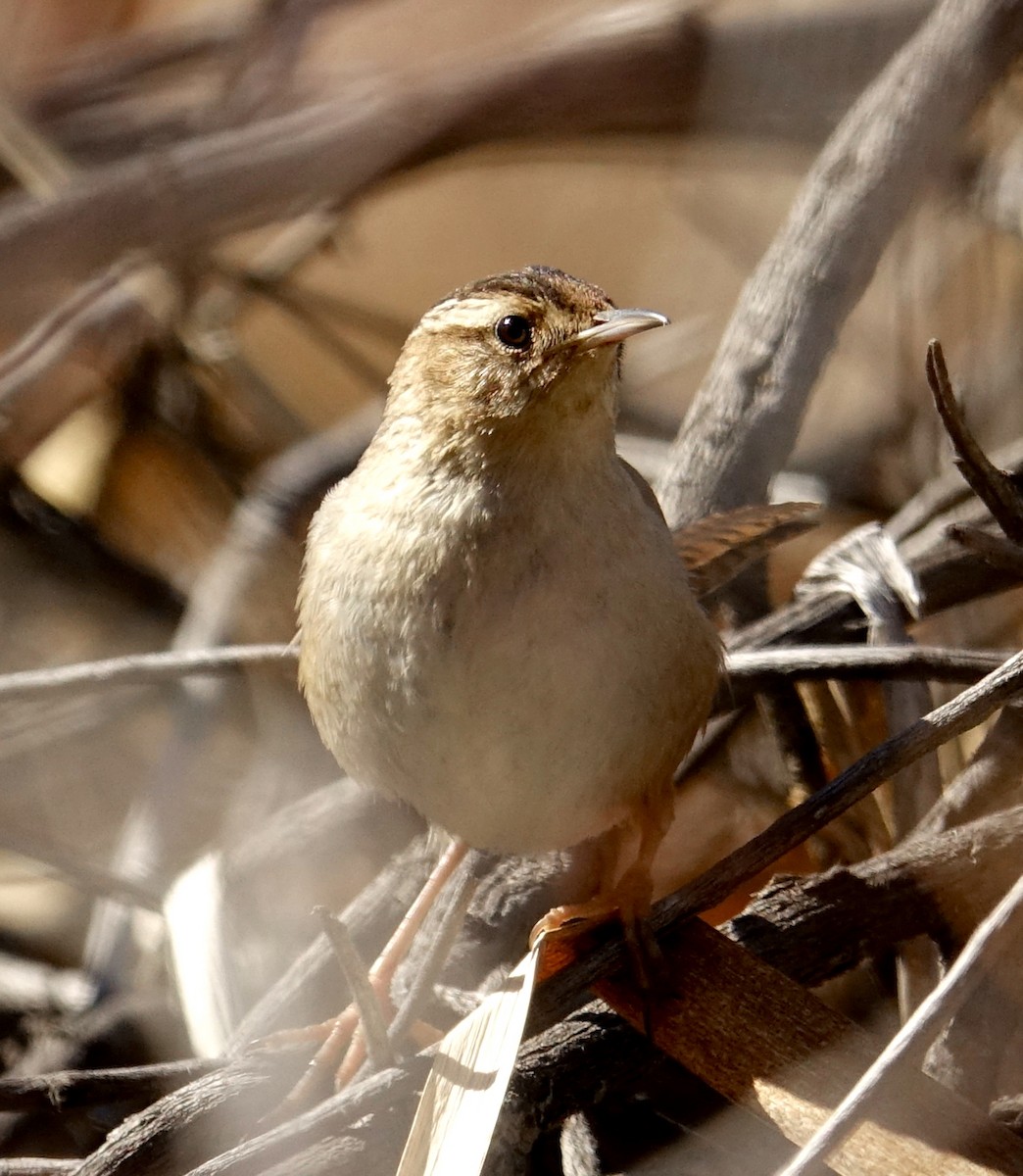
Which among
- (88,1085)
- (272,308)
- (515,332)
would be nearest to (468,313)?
(515,332)

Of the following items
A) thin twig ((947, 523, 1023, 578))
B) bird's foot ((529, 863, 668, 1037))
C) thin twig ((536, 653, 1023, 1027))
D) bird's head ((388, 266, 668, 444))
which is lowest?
bird's foot ((529, 863, 668, 1037))

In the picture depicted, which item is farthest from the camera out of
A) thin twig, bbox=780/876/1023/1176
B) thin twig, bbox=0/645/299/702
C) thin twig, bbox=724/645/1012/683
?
thin twig, bbox=0/645/299/702

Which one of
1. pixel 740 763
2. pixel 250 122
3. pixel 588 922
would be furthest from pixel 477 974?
pixel 250 122

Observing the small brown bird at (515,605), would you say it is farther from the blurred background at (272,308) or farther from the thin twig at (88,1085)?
the blurred background at (272,308)

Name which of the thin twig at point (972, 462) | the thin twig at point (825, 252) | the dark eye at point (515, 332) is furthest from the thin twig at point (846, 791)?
the thin twig at point (825, 252)

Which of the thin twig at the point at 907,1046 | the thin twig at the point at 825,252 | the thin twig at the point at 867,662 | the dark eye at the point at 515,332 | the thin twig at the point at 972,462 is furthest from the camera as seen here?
the thin twig at the point at 825,252

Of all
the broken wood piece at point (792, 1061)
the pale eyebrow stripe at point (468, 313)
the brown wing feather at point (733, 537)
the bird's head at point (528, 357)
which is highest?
the pale eyebrow stripe at point (468, 313)

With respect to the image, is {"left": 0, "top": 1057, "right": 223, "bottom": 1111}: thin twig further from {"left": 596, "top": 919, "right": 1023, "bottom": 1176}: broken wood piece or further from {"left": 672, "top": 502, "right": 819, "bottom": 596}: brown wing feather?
{"left": 672, "top": 502, "right": 819, "bottom": 596}: brown wing feather

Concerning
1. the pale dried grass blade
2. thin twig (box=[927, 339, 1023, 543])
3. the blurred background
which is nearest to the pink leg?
the pale dried grass blade
